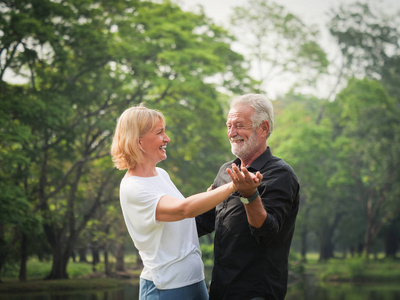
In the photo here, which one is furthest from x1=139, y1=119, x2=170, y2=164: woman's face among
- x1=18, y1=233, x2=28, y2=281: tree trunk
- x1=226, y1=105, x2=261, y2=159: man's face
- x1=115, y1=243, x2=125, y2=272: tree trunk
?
x1=115, y1=243, x2=125, y2=272: tree trunk

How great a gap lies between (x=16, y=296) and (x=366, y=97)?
18.6 m

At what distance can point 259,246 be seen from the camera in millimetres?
2555

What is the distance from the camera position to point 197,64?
690 inches

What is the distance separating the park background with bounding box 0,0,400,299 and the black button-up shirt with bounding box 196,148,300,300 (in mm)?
11152

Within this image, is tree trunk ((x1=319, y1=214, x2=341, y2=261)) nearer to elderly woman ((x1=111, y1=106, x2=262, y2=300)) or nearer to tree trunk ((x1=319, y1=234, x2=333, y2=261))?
tree trunk ((x1=319, y1=234, x2=333, y2=261))

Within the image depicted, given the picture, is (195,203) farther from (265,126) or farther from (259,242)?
(265,126)

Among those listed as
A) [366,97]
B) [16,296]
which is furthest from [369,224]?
[16,296]

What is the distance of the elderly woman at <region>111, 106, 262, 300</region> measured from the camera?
245 centimetres

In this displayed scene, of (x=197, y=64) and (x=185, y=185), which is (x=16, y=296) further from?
(x=197, y=64)

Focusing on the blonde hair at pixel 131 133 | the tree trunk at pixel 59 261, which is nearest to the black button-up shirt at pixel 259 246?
the blonde hair at pixel 131 133

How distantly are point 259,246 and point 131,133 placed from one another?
0.80 meters

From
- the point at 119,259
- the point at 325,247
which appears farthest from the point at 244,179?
the point at 325,247

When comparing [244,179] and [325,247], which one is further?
[325,247]

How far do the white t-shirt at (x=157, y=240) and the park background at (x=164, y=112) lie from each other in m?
11.1
